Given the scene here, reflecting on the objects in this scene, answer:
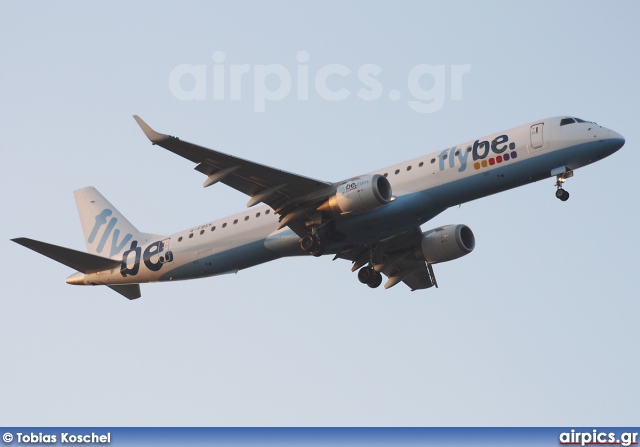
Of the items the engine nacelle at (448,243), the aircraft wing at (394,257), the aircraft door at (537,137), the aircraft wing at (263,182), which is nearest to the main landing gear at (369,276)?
the aircraft wing at (394,257)

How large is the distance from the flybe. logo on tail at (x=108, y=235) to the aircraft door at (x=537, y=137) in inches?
779

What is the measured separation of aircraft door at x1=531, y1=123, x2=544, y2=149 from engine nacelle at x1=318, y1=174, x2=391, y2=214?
18.9 ft

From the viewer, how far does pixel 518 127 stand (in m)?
44.5

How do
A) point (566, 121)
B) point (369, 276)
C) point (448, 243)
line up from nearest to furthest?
1. point (566, 121)
2. point (448, 243)
3. point (369, 276)

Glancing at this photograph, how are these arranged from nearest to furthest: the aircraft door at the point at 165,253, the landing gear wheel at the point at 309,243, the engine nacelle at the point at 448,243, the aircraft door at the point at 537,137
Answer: the aircraft door at the point at 537,137 < the landing gear wheel at the point at 309,243 < the engine nacelle at the point at 448,243 < the aircraft door at the point at 165,253

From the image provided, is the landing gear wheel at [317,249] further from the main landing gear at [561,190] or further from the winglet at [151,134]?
the main landing gear at [561,190]

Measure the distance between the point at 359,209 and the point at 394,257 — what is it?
24.2ft

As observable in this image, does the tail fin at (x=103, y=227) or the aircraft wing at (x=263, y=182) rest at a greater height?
the tail fin at (x=103, y=227)

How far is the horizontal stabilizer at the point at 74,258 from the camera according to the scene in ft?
154

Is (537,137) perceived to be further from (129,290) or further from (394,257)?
(129,290)

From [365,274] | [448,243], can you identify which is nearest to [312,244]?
[365,274]

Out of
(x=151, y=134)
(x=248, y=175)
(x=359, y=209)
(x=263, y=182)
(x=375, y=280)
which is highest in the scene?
(x=151, y=134)

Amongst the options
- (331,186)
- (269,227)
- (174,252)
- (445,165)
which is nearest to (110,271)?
(174,252)

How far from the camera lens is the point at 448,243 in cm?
4916
